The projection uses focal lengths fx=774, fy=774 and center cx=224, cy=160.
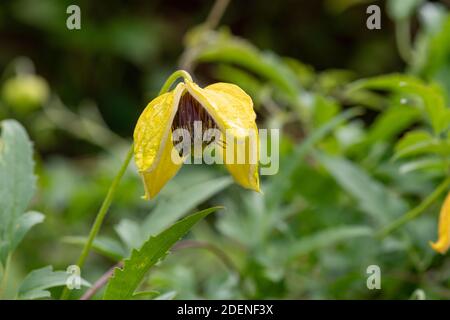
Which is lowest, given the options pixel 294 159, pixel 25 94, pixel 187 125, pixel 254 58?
pixel 187 125

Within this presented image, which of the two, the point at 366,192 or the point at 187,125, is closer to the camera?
the point at 187,125

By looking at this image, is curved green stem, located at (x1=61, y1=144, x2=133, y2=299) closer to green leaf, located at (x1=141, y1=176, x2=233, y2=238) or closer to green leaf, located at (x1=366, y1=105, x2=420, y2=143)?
green leaf, located at (x1=141, y1=176, x2=233, y2=238)

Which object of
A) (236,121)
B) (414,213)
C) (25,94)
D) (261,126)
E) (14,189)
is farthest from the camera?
(25,94)

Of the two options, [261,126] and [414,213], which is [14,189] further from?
[261,126]

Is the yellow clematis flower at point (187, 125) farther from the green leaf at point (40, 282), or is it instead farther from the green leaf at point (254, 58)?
the green leaf at point (254, 58)

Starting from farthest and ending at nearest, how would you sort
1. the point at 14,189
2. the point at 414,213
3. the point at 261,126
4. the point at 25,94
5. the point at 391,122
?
the point at 25,94
the point at 261,126
the point at 391,122
the point at 414,213
the point at 14,189

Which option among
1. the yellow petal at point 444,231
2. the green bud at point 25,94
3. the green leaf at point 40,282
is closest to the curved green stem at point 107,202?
the green leaf at point 40,282

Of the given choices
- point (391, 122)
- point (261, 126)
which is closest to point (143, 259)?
point (391, 122)

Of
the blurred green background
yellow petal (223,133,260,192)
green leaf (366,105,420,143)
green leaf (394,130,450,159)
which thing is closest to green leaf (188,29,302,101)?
the blurred green background
